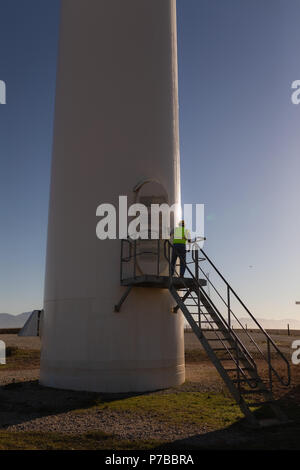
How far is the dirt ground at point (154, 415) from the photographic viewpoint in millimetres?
7598

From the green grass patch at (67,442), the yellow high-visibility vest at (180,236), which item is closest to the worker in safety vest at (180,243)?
the yellow high-visibility vest at (180,236)

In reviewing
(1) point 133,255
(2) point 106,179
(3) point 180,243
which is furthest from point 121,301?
(2) point 106,179

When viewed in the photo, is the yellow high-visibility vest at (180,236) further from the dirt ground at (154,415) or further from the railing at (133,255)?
the dirt ground at (154,415)

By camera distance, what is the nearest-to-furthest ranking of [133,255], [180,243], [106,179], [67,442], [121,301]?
[67,442]
[121,301]
[180,243]
[133,255]
[106,179]

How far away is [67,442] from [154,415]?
250cm

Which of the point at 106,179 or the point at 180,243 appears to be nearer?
the point at 180,243

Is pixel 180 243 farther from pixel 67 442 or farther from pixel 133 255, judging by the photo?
pixel 67 442

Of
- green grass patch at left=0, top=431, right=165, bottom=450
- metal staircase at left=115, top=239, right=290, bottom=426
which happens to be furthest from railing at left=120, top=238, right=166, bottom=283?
green grass patch at left=0, top=431, right=165, bottom=450

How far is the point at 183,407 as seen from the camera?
395 inches

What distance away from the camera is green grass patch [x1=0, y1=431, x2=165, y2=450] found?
275 inches

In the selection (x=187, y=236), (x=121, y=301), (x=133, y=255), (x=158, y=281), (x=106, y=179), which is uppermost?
(x=106, y=179)

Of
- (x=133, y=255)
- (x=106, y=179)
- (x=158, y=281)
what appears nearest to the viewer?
(x=158, y=281)

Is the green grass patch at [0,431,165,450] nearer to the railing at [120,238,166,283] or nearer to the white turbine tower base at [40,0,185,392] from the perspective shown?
the white turbine tower base at [40,0,185,392]
